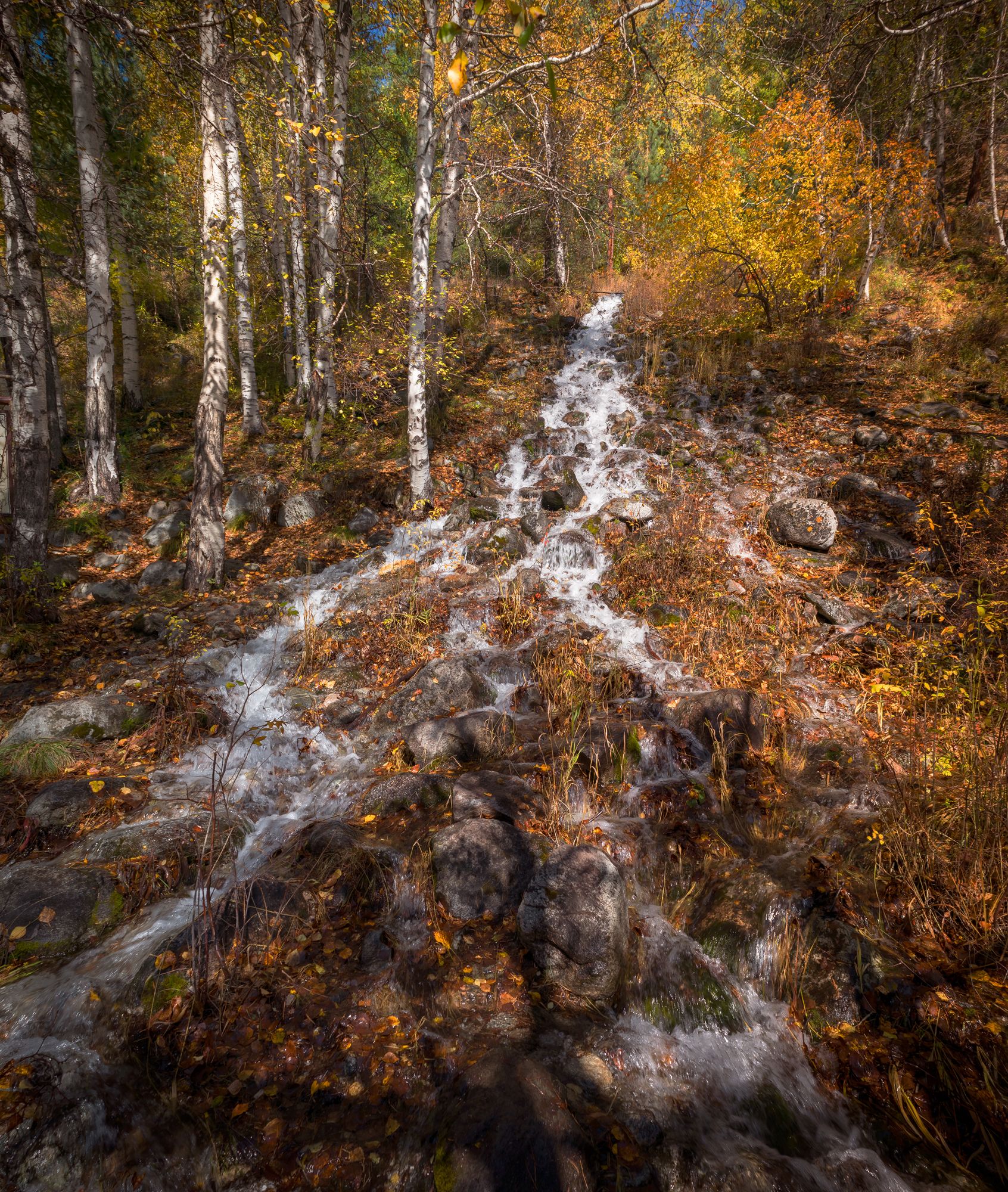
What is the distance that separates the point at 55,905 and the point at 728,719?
535cm

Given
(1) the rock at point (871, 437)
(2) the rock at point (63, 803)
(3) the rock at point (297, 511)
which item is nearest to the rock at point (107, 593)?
(3) the rock at point (297, 511)

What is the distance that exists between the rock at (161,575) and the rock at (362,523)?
268 cm

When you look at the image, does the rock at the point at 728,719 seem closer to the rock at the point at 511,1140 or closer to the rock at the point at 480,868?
the rock at the point at 480,868

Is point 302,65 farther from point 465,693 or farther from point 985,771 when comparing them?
point 985,771

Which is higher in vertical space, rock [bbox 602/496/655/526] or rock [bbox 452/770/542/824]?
rock [bbox 602/496/655/526]

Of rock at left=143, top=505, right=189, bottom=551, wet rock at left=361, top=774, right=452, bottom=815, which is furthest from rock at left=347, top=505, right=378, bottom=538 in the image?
wet rock at left=361, top=774, right=452, bottom=815

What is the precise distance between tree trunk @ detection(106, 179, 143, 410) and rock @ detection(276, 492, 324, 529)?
7.28m

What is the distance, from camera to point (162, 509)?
367 inches

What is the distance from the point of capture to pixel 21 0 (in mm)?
5719

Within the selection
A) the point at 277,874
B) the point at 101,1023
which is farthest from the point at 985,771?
the point at 101,1023

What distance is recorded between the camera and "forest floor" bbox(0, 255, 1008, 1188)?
2.54 m

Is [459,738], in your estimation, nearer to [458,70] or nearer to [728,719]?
[728,719]

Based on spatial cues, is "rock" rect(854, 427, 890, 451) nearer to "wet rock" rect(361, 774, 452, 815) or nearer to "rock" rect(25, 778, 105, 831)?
"wet rock" rect(361, 774, 452, 815)

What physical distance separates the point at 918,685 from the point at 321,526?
8.81 m
